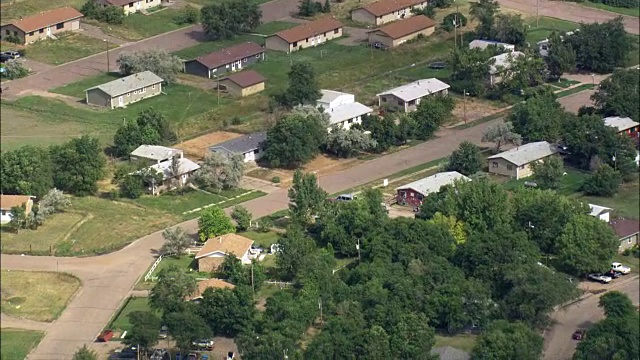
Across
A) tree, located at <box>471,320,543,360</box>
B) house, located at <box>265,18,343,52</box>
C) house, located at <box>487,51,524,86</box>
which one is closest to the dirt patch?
house, located at <box>265,18,343,52</box>

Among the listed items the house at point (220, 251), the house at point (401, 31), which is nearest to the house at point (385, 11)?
the house at point (401, 31)

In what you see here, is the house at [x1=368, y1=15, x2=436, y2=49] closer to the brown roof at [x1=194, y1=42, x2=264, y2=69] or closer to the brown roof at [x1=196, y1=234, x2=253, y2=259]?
the brown roof at [x1=194, y1=42, x2=264, y2=69]

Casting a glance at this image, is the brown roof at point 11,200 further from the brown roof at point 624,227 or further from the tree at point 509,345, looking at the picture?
the brown roof at point 624,227

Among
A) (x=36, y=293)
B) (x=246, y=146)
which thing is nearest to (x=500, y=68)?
(x=246, y=146)

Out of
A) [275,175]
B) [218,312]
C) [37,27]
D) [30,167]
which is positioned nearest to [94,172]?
[30,167]

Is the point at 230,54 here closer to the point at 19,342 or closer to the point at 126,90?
the point at 126,90

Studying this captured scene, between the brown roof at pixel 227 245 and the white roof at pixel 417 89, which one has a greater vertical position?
the brown roof at pixel 227 245

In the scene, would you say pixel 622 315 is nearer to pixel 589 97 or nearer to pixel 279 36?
pixel 589 97
